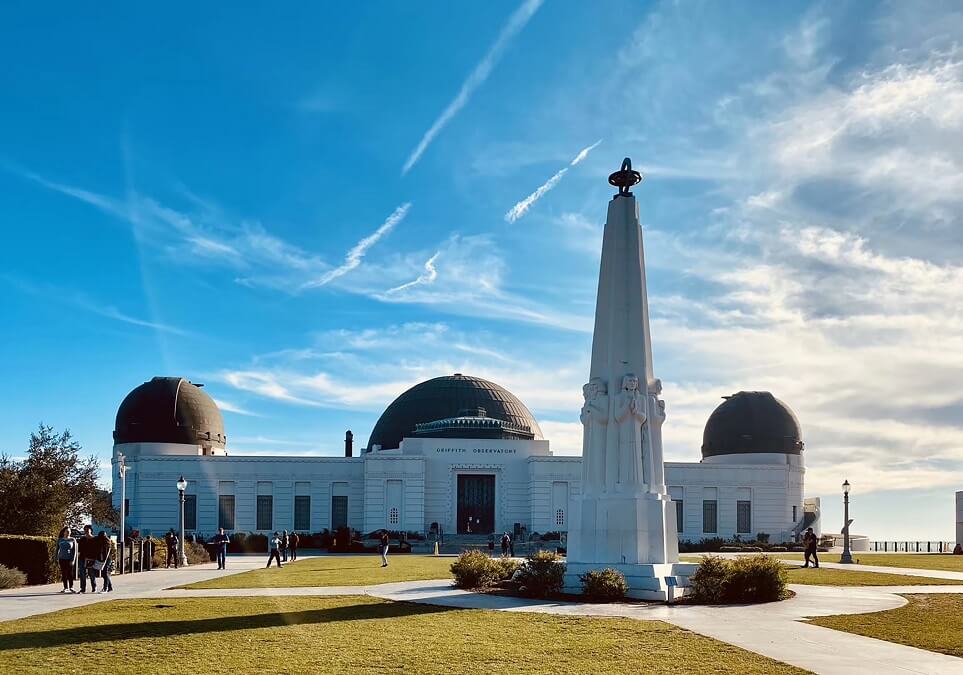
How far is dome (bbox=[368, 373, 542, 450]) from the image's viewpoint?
7431 cm

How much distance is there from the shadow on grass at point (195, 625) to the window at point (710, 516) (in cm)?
5211

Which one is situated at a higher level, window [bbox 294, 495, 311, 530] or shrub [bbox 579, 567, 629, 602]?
shrub [bbox 579, 567, 629, 602]

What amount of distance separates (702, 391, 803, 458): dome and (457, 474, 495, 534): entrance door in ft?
61.0

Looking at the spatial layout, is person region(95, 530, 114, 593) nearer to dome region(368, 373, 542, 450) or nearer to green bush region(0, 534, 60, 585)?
green bush region(0, 534, 60, 585)

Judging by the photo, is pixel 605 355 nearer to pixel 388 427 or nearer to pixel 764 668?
pixel 764 668

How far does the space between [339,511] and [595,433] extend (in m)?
46.0

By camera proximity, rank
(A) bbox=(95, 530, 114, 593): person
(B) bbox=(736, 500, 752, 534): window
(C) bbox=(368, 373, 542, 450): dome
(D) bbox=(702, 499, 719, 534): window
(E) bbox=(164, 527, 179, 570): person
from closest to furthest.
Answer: (A) bbox=(95, 530, 114, 593): person, (E) bbox=(164, 527, 179, 570): person, (D) bbox=(702, 499, 719, 534): window, (B) bbox=(736, 500, 752, 534): window, (C) bbox=(368, 373, 542, 450): dome

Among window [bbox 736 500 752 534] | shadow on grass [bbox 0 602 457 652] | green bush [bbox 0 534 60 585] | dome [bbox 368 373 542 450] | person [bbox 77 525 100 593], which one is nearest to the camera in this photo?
shadow on grass [bbox 0 602 457 652]

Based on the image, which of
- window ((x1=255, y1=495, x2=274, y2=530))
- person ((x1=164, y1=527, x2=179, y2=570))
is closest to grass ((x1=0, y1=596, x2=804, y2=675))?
person ((x1=164, y1=527, x2=179, y2=570))

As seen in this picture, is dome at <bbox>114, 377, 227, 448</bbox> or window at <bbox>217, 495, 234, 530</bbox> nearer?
window at <bbox>217, 495, 234, 530</bbox>

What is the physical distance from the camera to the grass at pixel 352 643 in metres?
12.2

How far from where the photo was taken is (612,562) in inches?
914

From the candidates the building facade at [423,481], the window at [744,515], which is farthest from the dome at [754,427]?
the window at [744,515]

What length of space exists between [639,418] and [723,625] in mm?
8197
